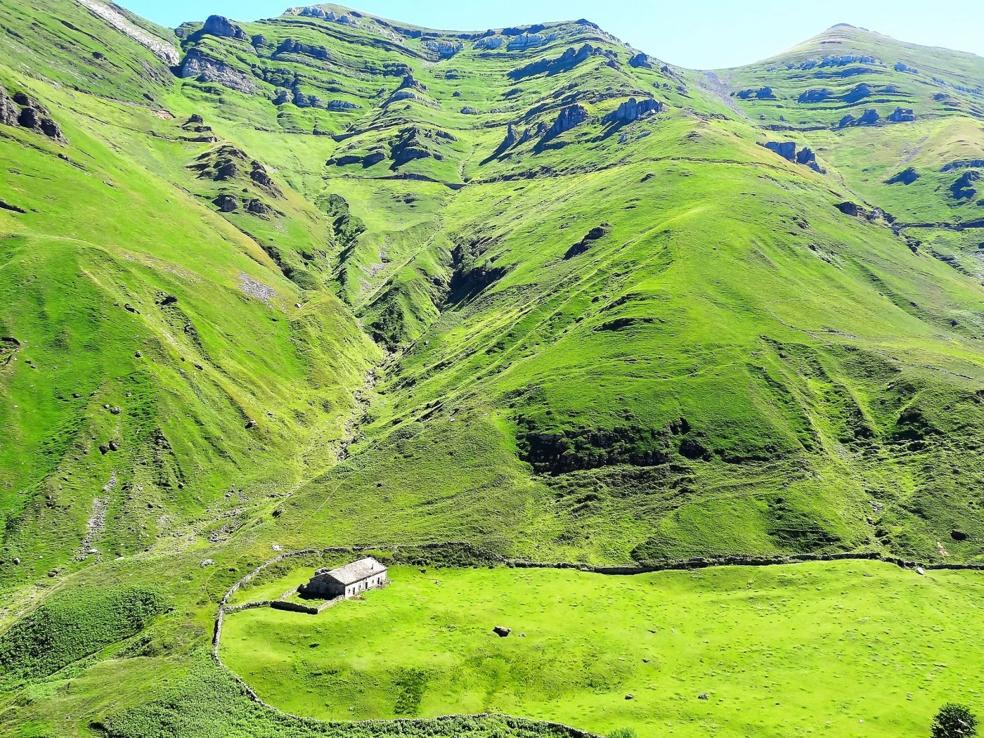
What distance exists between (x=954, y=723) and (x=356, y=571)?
84.9 meters

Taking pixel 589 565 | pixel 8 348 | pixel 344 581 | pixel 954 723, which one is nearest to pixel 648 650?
pixel 589 565

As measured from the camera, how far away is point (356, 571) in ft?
394

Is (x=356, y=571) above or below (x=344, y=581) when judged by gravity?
below

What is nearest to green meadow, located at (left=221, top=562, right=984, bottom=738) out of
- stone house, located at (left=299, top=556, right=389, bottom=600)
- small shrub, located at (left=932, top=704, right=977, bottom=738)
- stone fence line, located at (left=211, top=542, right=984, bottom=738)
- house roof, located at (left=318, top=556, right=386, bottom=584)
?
stone fence line, located at (left=211, top=542, right=984, bottom=738)

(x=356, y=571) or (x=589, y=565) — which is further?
(x=589, y=565)

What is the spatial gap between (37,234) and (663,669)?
190 metres

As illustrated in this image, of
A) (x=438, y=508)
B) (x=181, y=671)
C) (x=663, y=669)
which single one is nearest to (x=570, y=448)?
(x=438, y=508)

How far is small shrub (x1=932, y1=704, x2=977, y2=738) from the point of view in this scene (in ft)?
261

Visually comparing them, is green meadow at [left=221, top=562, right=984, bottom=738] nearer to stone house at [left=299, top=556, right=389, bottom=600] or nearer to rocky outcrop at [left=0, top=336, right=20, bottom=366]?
stone house at [left=299, top=556, right=389, bottom=600]

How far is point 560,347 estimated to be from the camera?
19888cm

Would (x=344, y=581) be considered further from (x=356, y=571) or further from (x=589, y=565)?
(x=589, y=565)

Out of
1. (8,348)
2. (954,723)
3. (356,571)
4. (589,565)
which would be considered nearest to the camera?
(954,723)

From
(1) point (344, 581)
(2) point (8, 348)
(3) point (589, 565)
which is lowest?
(3) point (589, 565)

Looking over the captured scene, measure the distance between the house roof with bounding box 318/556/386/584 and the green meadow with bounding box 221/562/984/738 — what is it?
11.4ft
